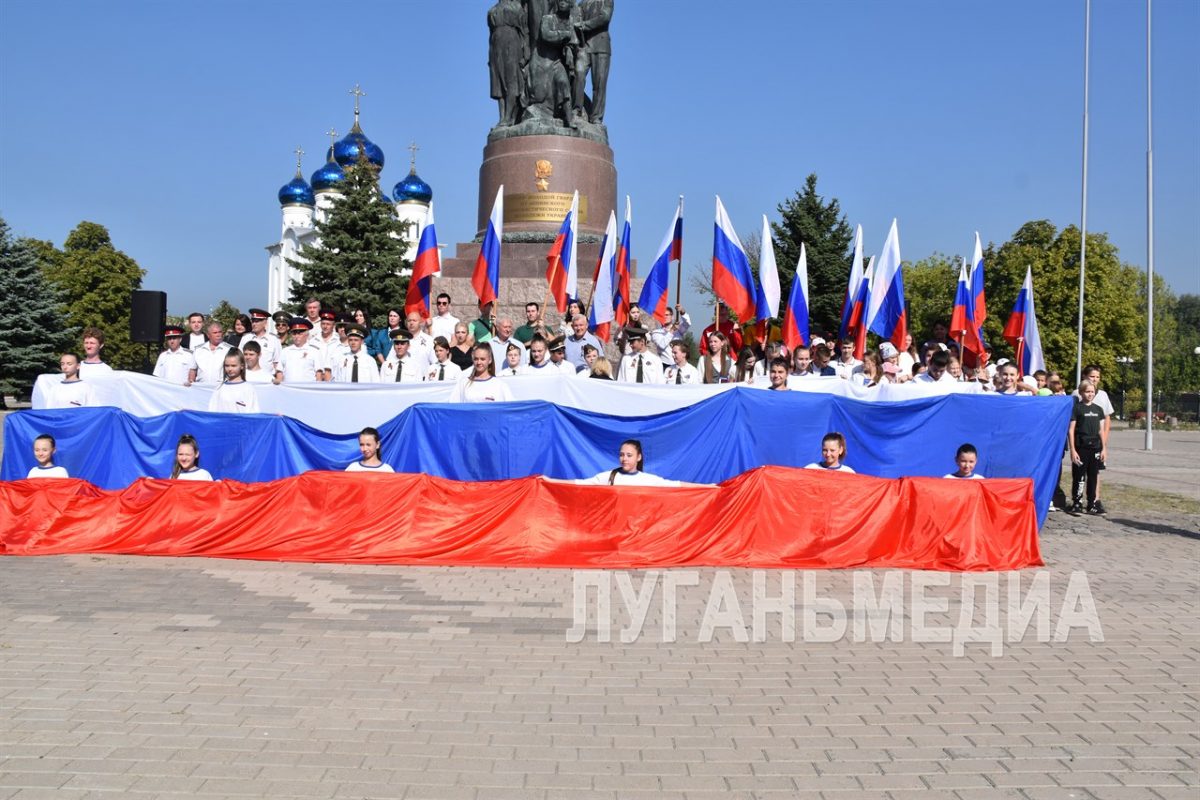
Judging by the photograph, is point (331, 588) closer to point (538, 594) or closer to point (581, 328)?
point (538, 594)

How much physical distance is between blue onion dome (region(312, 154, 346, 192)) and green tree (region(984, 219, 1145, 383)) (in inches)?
1557

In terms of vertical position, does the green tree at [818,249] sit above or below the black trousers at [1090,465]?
above

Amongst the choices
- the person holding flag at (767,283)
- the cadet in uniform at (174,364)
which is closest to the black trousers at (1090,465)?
the person holding flag at (767,283)

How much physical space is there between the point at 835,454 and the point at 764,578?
5.49 feet

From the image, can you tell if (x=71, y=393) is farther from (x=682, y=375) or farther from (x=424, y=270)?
(x=682, y=375)

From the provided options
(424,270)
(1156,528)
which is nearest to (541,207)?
(424,270)

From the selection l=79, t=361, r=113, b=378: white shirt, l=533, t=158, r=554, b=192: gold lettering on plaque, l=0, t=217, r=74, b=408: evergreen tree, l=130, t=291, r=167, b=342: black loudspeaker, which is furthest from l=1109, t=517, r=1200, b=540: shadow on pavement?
l=0, t=217, r=74, b=408: evergreen tree

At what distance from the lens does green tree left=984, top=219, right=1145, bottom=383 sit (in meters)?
50.8

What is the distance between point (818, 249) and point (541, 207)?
26.0 m

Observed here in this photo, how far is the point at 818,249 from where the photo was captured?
4184cm

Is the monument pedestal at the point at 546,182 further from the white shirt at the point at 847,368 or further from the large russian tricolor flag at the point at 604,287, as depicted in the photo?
the white shirt at the point at 847,368

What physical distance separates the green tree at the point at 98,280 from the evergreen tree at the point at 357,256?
30.7 meters

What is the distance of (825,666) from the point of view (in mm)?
5734

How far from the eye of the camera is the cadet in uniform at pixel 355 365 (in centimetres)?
1191
